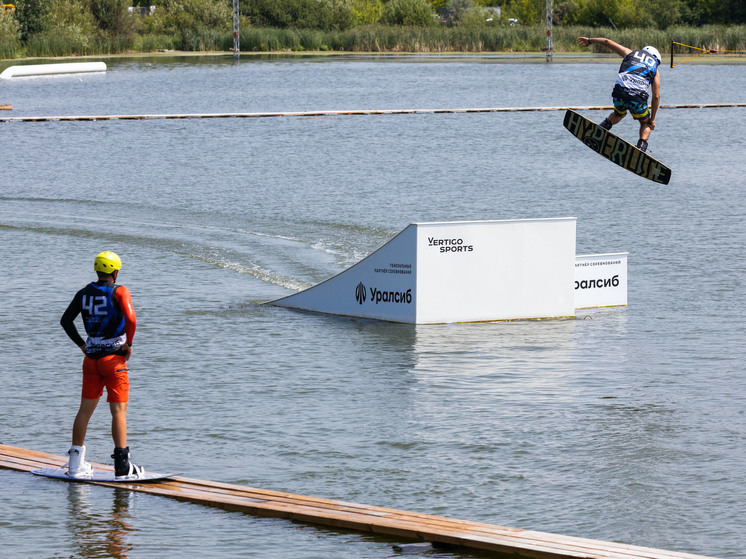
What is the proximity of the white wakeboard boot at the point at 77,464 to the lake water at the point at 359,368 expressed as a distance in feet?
0.38

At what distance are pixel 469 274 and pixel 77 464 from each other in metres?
8.63

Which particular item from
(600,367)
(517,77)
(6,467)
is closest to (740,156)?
(600,367)

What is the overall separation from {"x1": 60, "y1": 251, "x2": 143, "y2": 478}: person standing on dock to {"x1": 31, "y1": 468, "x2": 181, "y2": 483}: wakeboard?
1.00ft

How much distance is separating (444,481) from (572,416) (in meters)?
2.56

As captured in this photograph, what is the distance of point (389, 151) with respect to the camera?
47000mm

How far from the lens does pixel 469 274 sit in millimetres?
17844

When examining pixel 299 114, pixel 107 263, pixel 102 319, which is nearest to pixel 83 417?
pixel 102 319

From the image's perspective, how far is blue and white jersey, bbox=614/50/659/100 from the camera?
17.5 metres

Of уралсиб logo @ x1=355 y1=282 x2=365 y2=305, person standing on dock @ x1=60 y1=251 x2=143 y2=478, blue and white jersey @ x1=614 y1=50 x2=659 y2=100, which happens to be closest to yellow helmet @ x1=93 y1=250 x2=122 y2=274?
person standing on dock @ x1=60 y1=251 x2=143 y2=478

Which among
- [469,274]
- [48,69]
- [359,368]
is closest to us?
[359,368]

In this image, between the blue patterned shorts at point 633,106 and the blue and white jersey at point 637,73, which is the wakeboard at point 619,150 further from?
the blue and white jersey at point 637,73

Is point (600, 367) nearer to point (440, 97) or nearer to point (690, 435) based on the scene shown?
point (690, 435)

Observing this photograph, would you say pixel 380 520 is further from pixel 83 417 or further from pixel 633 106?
pixel 633 106

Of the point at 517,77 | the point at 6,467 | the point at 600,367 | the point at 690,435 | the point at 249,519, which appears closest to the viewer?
the point at 249,519
